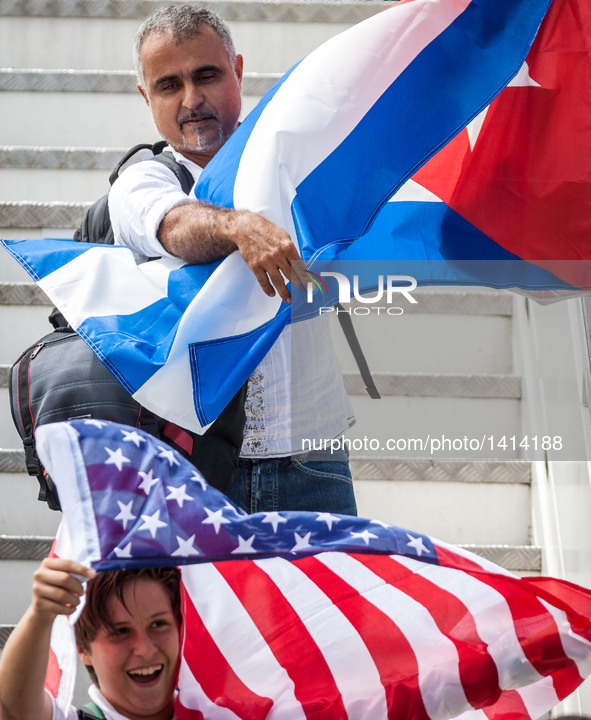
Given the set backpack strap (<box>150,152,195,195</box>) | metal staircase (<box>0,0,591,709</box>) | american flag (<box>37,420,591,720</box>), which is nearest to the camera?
american flag (<box>37,420,591,720</box>)

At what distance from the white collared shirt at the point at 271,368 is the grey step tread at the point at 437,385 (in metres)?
0.73

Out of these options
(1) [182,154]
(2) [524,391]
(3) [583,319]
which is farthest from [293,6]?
(3) [583,319]

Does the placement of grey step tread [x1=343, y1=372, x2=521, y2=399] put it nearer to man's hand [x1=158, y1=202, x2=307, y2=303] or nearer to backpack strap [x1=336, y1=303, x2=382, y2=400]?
backpack strap [x1=336, y1=303, x2=382, y2=400]

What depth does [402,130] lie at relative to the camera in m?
1.97

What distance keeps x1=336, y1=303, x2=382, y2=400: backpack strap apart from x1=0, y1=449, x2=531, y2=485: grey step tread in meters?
0.87

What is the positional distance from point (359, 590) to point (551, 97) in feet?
3.40

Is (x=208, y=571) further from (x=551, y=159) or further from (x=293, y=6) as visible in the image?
(x=293, y=6)

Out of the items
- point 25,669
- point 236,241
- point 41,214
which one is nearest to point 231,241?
point 236,241

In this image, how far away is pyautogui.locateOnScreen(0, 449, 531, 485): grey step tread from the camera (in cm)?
294

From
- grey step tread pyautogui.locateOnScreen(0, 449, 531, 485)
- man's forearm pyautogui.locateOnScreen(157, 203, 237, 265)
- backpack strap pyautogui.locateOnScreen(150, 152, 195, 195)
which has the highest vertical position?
backpack strap pyautogui.locateOnScreen(150, 152, 195, 195)

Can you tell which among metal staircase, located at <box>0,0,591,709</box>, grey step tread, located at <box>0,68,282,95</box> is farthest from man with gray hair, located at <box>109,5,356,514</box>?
grey step tread, located at <box>0,68,282,95</box>

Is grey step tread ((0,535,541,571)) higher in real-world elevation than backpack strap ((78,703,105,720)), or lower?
higher

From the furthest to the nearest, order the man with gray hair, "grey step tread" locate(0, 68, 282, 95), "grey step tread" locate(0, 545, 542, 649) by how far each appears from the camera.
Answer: "grey step tread" locate(0, 68, 282, 95) → "grey step tread" locate(0, 545, 542, 649) → the man with gray hair

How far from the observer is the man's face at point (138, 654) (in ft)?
5.06
